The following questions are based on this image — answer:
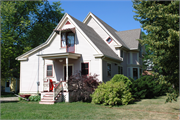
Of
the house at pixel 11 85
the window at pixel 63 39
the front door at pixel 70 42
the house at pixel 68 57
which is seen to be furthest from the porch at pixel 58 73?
the house at pixel 11 85

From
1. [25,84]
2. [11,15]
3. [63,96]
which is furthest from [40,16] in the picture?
[63,96]

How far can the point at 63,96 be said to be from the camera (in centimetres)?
1572

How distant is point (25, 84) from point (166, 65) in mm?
15248

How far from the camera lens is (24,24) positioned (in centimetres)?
3017

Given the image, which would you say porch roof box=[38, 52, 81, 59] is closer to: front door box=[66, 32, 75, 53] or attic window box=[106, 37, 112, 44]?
front door box=[66, 32, 75, 53]

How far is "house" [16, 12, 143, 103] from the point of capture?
55.1ft

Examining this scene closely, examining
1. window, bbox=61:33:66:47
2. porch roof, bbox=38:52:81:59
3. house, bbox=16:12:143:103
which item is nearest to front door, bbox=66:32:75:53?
house, bbox=16:12:143:103

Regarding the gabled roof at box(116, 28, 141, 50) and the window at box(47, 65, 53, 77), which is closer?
the window at box(47, 65, 53, 77)

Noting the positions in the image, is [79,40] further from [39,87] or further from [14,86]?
[14,86]

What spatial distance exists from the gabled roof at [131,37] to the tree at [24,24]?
13259 millimetres

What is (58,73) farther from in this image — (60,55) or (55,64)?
(60,55)

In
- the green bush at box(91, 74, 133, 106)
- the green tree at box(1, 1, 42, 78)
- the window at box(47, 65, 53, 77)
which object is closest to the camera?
the green bush at box(91, 74, 133, 106)

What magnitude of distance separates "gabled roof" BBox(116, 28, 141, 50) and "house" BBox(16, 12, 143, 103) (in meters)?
0.79

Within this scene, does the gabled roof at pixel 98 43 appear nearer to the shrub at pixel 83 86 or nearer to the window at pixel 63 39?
the window at pixel 63 39
